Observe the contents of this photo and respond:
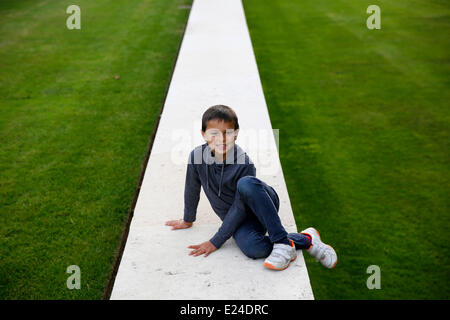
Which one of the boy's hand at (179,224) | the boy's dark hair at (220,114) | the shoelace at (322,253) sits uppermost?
the boy's dark hair at (220,114)

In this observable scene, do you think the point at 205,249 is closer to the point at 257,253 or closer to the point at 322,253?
the point at 257,253

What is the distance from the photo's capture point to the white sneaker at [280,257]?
2.19 meters

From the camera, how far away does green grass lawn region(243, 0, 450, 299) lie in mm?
2764

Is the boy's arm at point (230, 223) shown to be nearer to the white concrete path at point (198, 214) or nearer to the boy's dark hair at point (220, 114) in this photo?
the white concrete path at point (198, 214)

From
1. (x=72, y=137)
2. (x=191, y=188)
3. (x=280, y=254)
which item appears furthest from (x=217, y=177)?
(x=72, y=137)

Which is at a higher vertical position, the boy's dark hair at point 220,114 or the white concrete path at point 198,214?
the boy's dark hair at point 220,114

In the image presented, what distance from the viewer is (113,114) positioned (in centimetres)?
480

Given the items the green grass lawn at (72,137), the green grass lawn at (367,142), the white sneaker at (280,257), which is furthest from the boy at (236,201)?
the green grass lawn at (72,137)

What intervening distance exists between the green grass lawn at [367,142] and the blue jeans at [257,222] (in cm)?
56

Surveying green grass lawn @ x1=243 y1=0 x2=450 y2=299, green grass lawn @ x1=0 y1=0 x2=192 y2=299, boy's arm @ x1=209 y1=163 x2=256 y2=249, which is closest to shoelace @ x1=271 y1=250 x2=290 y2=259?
boy's arm @ x1=209 y1=163 x2=256 y2=249

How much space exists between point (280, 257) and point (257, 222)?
0.87ft

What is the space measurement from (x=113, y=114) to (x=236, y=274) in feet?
10.3

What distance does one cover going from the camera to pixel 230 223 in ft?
7.54
